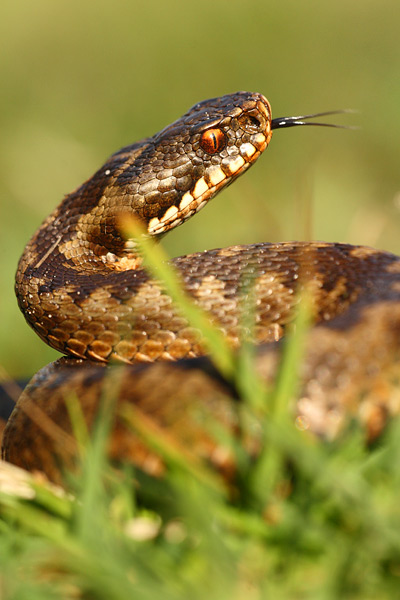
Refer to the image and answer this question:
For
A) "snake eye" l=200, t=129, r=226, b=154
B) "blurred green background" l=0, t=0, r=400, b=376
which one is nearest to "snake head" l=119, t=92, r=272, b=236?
"snake eye" l=200, t=129, r=226, b=154

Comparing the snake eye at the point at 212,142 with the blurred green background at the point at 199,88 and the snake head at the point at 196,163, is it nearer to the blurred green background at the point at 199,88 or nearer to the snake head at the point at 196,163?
the snake head at the point at 196,163

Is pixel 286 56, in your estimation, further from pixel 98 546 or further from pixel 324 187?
pixel 98 546

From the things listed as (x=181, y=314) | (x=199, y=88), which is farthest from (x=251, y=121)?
(x=199, y=88)

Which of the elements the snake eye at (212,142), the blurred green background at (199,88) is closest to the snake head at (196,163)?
the snake eye at (212,142)

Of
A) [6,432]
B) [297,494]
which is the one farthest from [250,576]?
[6,432]

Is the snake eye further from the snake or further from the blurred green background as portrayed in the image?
the blurred green background

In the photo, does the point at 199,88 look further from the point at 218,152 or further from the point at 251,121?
the point at 218,152
